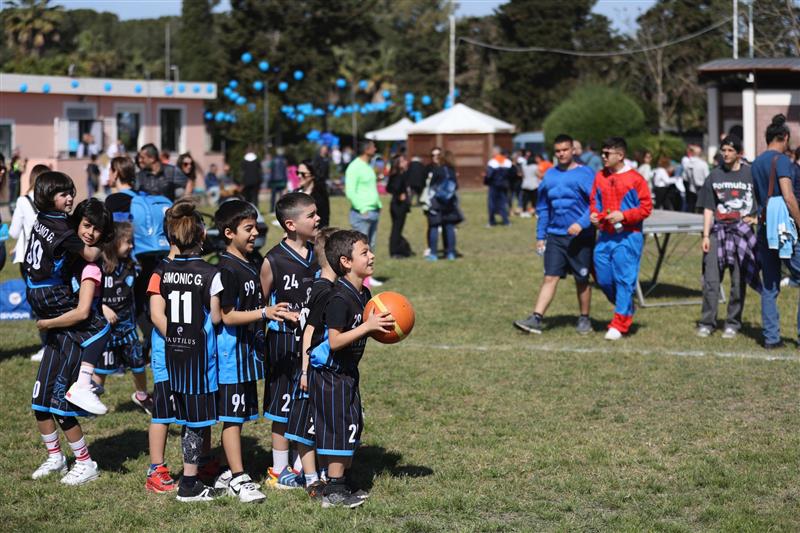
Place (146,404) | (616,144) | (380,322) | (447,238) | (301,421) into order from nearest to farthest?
(380,322) → (301,421) → (146,404) → (616,144) → (447,238)

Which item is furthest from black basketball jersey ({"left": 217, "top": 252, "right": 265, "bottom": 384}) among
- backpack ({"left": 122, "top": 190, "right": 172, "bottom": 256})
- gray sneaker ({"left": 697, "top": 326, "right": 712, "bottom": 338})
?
gray sneaker ({"left": 697, "top": 326, "right": 712, "bottom": 338})

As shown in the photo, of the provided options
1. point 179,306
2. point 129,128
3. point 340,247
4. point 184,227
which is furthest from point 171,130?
point 340,247

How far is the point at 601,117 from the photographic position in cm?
4628

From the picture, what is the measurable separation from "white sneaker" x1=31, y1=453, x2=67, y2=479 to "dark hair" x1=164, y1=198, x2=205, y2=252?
1793 mm

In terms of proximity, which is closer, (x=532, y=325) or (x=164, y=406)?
(x=164, y=406)

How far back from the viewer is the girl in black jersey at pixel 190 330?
5984 millimetres

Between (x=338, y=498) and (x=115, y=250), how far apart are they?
285 centimetres

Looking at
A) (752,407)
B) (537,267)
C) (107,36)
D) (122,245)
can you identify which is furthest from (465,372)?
(107,36)

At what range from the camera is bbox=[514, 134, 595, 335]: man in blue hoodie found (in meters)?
11.4

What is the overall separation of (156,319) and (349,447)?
53.3 inches

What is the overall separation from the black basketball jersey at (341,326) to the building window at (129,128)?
35768 millimetres

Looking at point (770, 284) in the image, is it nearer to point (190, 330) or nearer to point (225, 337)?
point (225, 337)

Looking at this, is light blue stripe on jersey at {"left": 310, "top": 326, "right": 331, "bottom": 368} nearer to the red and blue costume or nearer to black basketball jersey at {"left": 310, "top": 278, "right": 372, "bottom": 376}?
black basketball jersey at {"left": 310, "top": 278, "right": 372, "bottom": 376}

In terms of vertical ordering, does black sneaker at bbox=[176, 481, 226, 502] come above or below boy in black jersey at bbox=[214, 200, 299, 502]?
below
